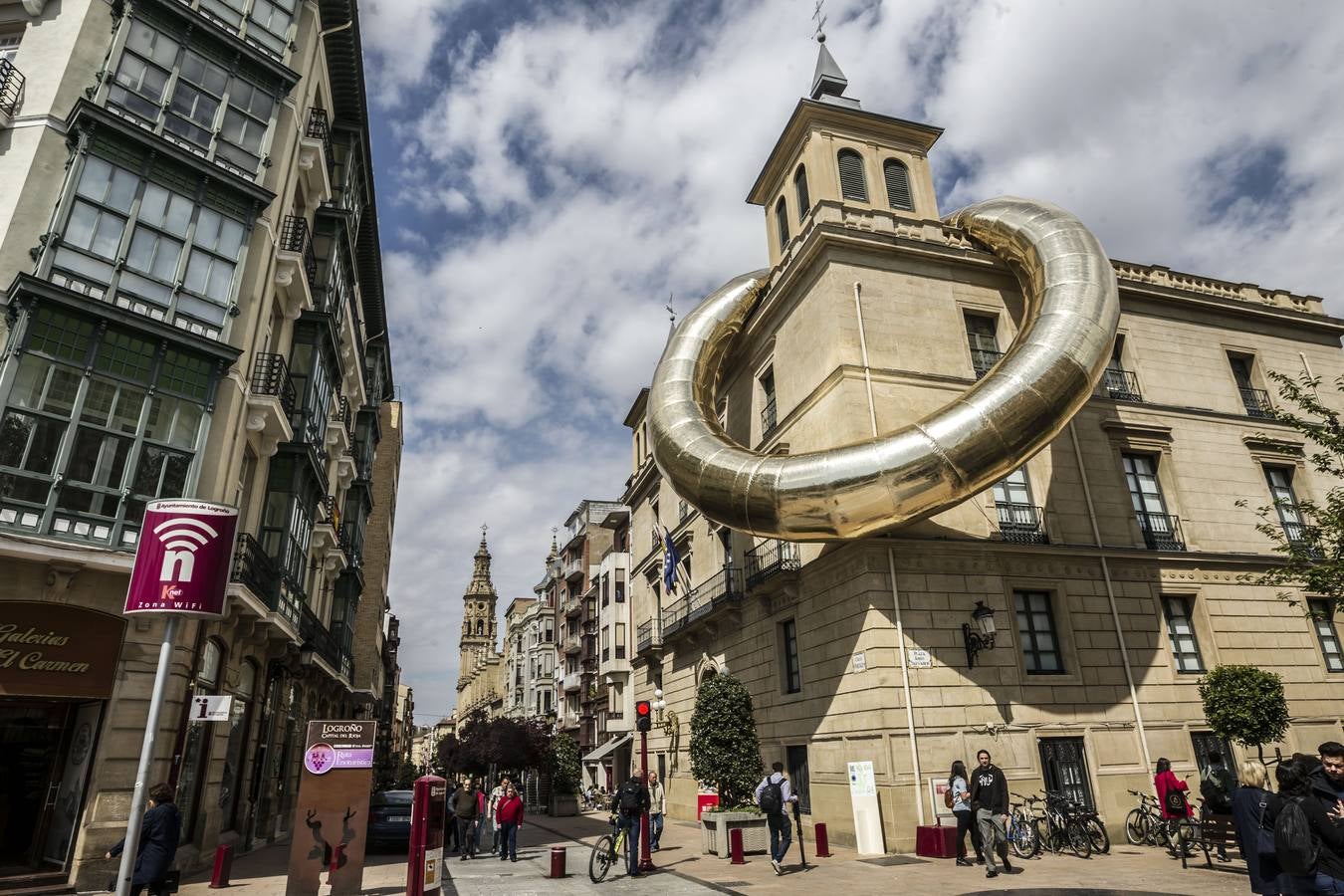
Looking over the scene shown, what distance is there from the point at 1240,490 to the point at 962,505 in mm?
9938

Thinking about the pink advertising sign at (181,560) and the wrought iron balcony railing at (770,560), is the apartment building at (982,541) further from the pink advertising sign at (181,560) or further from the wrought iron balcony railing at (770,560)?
the pink advertising sign at (181,560)

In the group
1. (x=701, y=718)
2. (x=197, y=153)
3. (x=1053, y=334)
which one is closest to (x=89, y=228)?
(x=197, y=153)

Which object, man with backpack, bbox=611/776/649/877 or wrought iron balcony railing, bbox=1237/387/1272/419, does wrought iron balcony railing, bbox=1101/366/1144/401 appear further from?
man with backpack, bbox=611/776/649/877

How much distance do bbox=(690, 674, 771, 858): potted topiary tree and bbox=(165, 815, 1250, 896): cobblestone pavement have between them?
619 millimetres

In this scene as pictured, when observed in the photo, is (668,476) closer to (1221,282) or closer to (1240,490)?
(1240,490)

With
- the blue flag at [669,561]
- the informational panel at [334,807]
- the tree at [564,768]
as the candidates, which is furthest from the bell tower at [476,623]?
the informational panel at [334,807]

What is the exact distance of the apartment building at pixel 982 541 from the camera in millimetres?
16250

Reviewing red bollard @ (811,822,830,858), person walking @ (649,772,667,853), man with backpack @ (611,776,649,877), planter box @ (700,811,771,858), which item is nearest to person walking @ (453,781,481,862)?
person walking @ (649,772,667,853)

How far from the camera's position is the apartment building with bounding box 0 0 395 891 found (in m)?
12.7

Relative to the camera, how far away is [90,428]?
1345 centimetres

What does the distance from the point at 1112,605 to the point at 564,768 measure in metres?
26.2

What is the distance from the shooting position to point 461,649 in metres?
123

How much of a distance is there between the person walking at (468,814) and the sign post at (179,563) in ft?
40.7

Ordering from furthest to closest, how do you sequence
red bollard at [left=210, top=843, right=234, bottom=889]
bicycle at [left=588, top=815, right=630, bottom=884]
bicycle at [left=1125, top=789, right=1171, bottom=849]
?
bicycle at [left=1125, top=789, right=1171, bottom=849] → bicycle at [left=588, top=815, right=630, bottom=884] → red bollard at [left=210, top=843, right=234, bottom=889]
